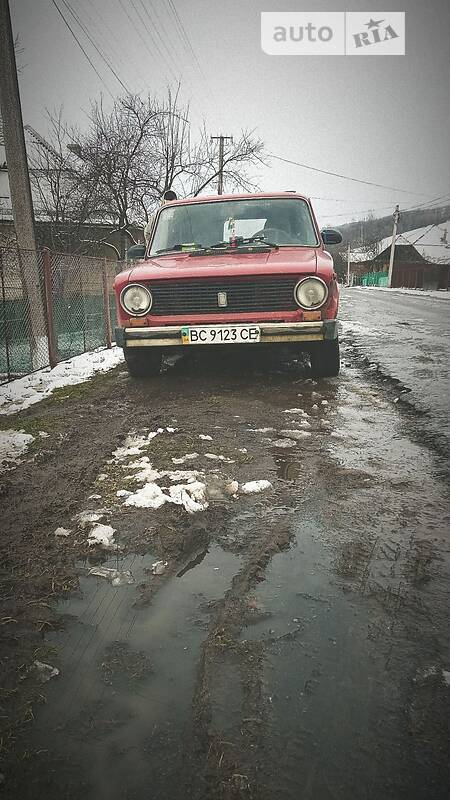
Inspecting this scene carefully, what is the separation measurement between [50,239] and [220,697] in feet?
60.2

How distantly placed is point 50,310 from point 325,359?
11.3ft

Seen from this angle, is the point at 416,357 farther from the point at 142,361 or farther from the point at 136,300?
the point at 136,300

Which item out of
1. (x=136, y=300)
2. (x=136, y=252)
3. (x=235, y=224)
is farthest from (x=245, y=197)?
(x=136, y=300)

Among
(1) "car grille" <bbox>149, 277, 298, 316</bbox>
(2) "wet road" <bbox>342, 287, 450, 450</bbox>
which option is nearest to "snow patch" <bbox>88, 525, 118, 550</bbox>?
(2) "wet road" <bbox>342, 287, 450, 450</bbox>

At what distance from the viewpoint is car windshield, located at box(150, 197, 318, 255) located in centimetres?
500

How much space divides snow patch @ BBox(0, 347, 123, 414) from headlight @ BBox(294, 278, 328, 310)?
258 cm

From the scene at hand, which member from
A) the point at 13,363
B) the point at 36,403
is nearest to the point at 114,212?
the point at 13,363

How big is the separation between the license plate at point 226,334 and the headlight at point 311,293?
0.47 m

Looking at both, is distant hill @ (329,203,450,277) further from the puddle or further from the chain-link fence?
the puddle

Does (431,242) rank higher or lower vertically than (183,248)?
higher

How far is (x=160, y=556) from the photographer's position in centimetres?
173

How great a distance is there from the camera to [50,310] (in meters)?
5.66

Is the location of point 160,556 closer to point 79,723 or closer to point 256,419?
point 79,723

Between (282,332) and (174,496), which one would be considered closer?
(174,496)
